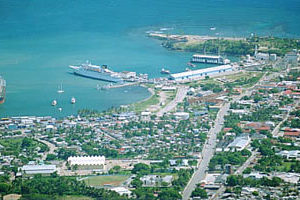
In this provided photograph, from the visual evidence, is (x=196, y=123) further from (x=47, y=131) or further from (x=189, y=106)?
(x=47, y=131)

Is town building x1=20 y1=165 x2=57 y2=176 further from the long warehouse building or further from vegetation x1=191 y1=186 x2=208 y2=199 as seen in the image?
the long warehouse building

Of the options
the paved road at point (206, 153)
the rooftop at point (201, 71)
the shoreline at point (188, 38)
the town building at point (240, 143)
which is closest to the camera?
the paved road at point (206, 153)

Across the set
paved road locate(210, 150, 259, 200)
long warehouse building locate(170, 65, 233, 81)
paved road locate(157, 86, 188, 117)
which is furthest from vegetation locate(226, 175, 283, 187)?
long warehouse building locate(170, 65, 233, 81)

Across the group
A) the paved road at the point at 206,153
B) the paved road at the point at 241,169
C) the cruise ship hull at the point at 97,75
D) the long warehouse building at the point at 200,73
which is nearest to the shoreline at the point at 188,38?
the long warehouse building at the point at 200,73

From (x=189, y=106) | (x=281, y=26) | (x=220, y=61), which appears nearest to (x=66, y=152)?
(x=189, y=106)

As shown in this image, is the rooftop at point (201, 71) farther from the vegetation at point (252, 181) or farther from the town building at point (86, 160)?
the vegetation at point (252, 181)
